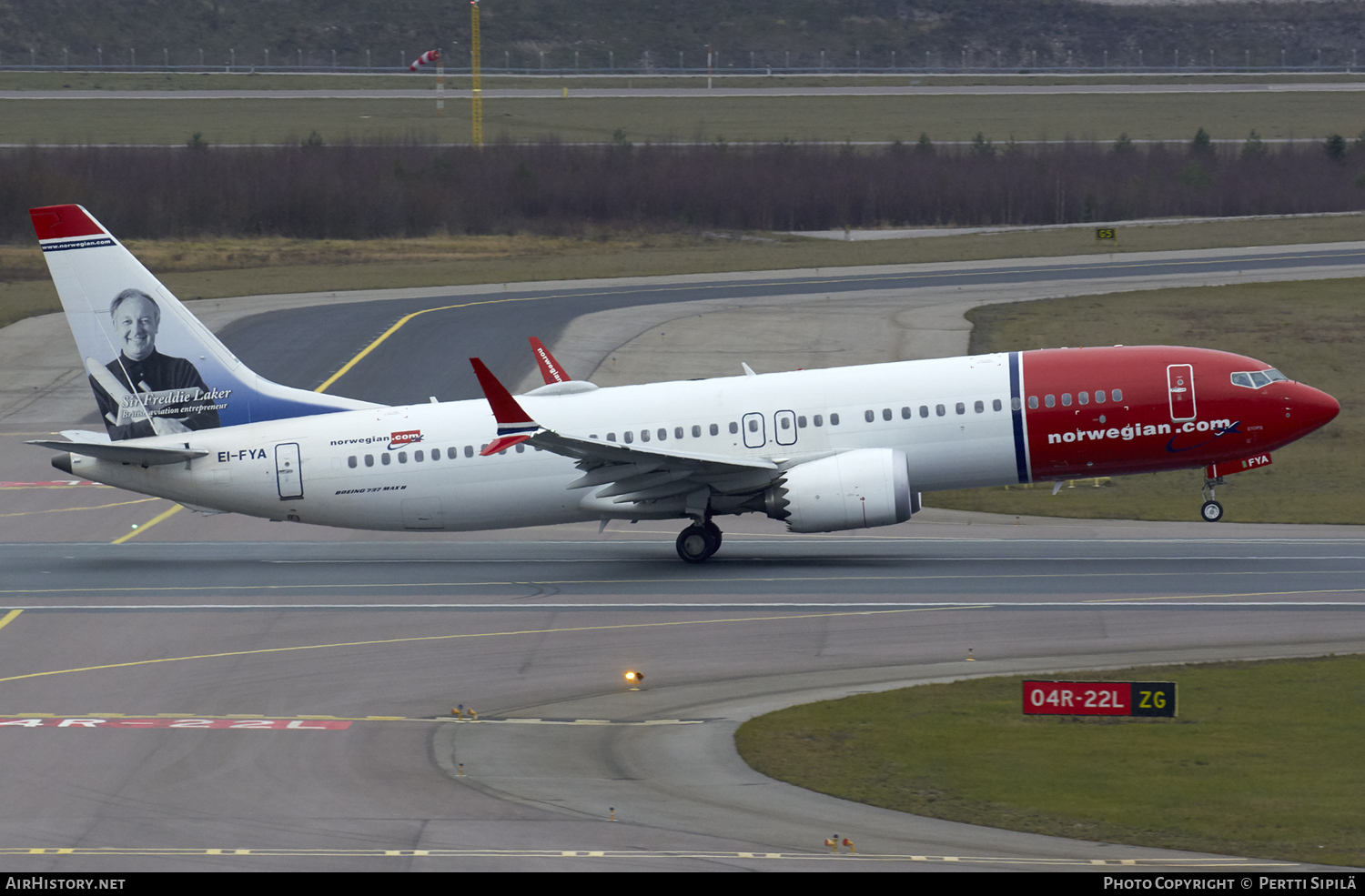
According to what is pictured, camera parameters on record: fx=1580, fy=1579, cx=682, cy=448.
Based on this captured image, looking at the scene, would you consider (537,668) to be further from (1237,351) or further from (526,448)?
(1237,351)

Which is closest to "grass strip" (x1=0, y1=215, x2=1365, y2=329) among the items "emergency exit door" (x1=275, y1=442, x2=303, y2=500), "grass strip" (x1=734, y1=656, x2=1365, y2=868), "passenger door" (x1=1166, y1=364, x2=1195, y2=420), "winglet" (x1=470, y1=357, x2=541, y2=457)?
"emergency exit door" (x1=275, y1=442, x2=303, y2=500)

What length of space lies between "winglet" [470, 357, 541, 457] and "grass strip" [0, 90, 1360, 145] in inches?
4491

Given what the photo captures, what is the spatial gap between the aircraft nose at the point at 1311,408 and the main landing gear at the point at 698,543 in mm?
15078

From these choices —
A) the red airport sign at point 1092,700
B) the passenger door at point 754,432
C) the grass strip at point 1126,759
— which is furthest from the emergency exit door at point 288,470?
the red airport sign at point 1092,700

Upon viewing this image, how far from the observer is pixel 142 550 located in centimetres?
4469

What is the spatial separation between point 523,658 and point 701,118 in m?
140

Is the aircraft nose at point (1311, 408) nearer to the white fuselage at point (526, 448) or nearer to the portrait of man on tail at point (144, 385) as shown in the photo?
the white fuselage at point (526, 448)

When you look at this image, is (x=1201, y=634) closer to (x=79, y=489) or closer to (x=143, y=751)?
(x=143, y=751)

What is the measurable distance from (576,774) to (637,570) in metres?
16.3

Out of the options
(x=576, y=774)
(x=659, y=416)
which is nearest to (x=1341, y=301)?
(x=659, y=416)

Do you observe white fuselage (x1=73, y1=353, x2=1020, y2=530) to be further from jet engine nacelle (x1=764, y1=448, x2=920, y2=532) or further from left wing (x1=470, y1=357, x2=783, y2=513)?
A: jet engine nacelle (x1=764, y1=448, x2=920, y2=532)

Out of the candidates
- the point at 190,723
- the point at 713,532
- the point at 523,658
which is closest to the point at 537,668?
the point at 523,658

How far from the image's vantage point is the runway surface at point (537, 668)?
856 inches

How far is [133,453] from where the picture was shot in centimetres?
3988
